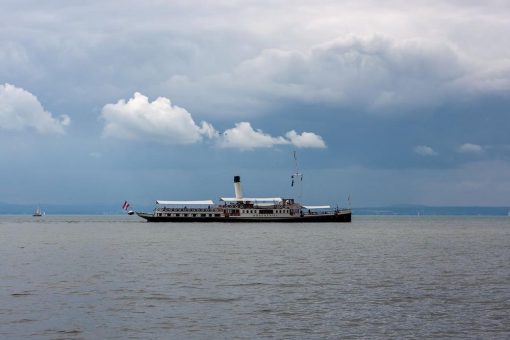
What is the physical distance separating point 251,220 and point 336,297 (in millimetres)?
148303

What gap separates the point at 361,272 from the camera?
63.0 m

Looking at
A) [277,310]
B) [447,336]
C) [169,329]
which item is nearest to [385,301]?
[277,310]

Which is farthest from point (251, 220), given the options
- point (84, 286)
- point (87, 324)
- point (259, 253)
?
point (87, 324)

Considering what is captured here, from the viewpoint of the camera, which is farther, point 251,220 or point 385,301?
point 251,220

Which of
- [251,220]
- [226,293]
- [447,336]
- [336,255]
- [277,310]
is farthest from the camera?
[251,220]

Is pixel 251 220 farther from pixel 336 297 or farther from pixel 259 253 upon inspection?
pixel 336 297

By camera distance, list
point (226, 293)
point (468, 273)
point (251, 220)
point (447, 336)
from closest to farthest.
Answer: point (447, 336) → point (226, 293) → point (468, 273) → point (251, 220)

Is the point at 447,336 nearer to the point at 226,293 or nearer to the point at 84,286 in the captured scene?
the point at 226,293

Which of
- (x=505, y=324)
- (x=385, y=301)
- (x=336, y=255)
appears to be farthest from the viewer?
(x=336, y=255)

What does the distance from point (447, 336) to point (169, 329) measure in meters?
14.3

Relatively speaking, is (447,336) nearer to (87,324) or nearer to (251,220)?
(87,324)

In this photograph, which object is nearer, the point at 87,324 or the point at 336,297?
the point at 87,324

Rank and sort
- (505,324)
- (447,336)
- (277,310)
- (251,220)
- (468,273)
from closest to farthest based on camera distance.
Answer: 1. (447,336)
2. (505,324)
3. (277,310)
4. (468,273)
5. (251,220)

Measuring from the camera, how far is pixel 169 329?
114ft
